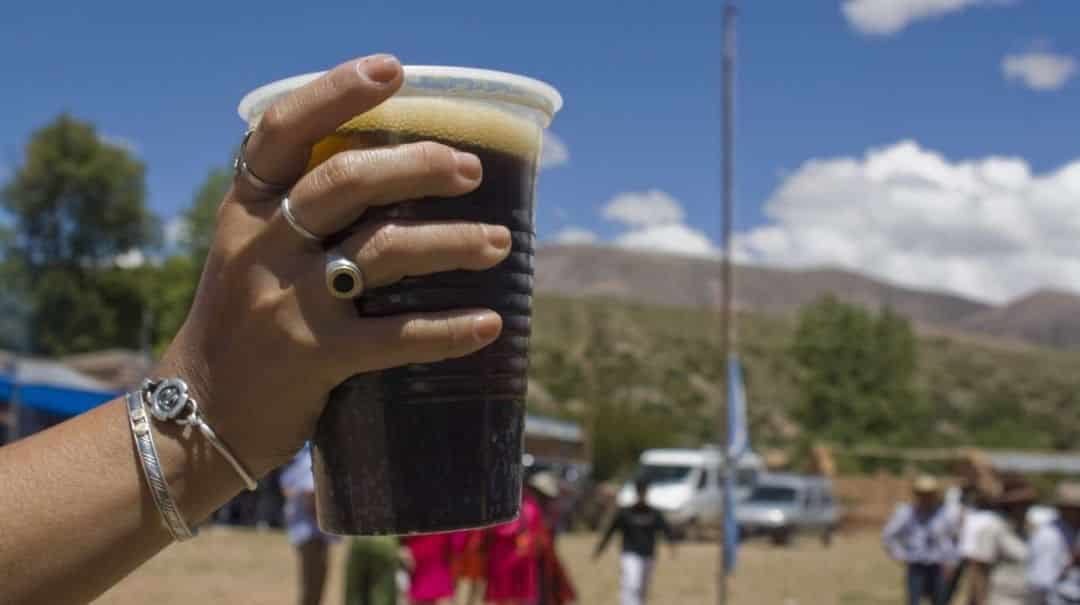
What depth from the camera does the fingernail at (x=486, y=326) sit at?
47.4 inches

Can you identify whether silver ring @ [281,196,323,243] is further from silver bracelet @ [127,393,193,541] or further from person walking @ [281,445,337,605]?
person walking @ [281,445,337,605]

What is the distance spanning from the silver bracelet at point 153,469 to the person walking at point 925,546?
11750mm

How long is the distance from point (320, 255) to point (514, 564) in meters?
8.53

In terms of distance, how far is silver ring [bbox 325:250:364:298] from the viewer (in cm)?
114

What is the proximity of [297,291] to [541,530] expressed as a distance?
8.74 metres

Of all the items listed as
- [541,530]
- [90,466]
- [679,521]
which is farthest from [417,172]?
[679,521]

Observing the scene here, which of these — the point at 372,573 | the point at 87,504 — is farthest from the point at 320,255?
the point at 372,573

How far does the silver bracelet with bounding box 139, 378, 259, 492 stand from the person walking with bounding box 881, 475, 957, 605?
11.8 meters

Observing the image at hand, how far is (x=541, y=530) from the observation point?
971 centimetres

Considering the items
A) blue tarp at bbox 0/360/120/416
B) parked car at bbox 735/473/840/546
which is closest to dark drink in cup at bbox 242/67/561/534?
blue tarp at bbox 0/360/120/416

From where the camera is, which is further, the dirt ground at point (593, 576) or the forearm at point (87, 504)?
the dirt ground at point (593, 576)

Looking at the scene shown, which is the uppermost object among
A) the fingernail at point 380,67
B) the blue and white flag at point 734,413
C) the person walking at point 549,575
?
the fingernail at point 380,67

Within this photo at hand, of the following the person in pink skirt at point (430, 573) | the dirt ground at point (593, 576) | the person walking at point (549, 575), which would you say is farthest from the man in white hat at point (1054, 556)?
the dirt ground at point (593, 576)

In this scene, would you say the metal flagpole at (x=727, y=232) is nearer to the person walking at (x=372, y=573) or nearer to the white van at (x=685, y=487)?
the person walking at (x=372, y=573)
